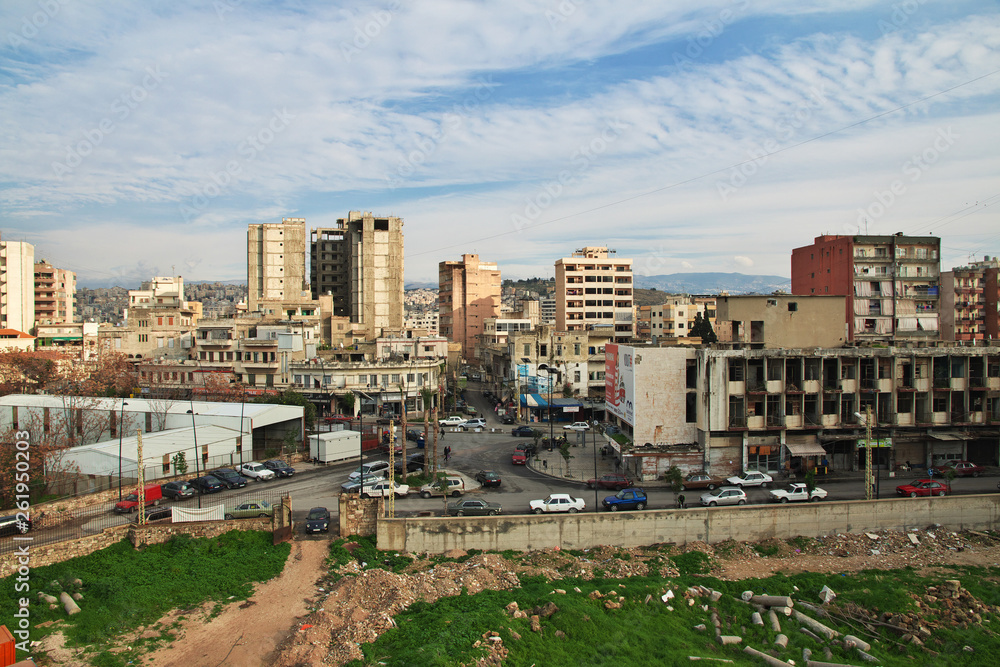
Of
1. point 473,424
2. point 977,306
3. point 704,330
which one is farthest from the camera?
point 704,330

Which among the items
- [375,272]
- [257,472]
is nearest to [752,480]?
[257,472]

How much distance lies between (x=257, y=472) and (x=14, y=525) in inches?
466

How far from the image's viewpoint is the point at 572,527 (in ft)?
84.4

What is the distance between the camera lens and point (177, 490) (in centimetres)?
3031

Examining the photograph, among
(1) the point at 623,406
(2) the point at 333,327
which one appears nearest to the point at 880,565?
(1) the point at 623,406

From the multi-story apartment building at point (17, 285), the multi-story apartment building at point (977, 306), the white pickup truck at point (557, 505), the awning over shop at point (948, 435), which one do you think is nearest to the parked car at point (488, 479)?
the white pickup truck at point (557, 505)

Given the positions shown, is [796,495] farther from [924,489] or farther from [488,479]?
[488,479]

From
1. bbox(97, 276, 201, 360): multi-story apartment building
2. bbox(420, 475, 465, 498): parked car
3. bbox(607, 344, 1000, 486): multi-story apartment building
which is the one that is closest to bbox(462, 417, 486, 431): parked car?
bbox(607, 344, 1000, 486): multi-story apartment building

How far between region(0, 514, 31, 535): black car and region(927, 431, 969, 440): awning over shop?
147ft

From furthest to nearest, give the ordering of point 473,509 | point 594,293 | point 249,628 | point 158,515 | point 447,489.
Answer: point 594,293 → point 447,489 → point 473,509 → point 158,515 → point 249,628

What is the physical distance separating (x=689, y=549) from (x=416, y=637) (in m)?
13.1

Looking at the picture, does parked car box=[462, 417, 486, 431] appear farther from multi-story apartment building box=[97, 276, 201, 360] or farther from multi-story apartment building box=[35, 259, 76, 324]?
multi-story apartment building box=[35, 259, 76, 324]

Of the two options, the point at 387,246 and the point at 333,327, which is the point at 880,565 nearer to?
→ the point at 333,327

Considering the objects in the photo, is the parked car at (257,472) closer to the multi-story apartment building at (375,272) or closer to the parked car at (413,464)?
the parked car at (413,464)
